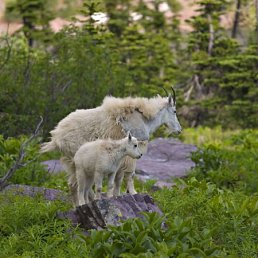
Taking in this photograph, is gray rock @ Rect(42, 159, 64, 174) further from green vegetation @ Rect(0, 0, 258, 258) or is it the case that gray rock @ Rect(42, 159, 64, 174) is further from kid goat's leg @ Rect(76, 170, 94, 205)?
kid goat's leg @ Rect(76, 170, 94, 205)

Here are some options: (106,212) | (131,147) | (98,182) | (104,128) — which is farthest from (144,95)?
(106,212)

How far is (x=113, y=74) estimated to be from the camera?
19.1 meters

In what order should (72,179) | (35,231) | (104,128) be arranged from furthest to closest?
(104,128), (72,179), (35,231)

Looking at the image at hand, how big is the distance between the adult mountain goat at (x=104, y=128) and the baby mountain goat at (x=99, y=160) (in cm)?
45

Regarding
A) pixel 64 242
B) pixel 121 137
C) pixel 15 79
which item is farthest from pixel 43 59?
pixel 64 242

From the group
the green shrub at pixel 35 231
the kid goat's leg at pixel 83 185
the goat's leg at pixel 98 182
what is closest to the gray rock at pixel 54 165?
the kid goat's leg at pixel 83 185

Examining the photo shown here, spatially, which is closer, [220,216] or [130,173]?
[220,216]

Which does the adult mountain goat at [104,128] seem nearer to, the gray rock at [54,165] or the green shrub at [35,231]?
the green shrub at [35,231]

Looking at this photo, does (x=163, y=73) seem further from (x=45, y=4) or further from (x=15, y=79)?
(x=15, y=79)

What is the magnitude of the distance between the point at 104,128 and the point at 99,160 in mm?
1054

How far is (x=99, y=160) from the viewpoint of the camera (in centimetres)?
793

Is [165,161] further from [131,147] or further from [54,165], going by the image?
[131,147]

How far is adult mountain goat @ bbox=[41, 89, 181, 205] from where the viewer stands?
8797mm

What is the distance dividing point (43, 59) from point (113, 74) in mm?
2019
